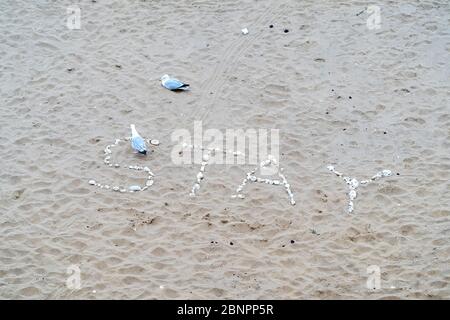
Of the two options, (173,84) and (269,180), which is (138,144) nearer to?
(173,84)

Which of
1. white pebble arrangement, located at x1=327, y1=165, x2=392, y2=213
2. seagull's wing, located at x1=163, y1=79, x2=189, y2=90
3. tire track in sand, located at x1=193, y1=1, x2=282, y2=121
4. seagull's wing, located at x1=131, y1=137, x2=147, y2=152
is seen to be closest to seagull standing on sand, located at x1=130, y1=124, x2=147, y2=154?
seagull's wing, located at x1=131, y1=137, x2=147, y2=152

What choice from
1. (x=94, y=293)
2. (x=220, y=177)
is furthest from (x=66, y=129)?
(x=94, y=293)

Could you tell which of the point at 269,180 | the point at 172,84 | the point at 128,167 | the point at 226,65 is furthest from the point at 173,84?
the point at 269,180

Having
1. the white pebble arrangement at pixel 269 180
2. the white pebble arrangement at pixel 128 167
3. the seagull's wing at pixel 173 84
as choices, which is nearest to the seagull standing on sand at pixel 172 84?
the seagull's wing at pixel 173 84

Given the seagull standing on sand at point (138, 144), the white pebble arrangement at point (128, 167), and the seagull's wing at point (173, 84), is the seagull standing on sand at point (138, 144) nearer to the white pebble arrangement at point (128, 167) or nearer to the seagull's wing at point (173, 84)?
the white pebble arrangement at point (128, 167)

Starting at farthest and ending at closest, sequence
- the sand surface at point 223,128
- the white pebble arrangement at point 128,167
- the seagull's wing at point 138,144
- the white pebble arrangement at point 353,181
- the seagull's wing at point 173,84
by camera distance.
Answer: the seagull's wing at point 173,84 → the seagull's wing at point 138,144 → the white pebble arrangement at point 128,167 → the white pebble arrangement at point 353,181 → the sand surface at point 223,128

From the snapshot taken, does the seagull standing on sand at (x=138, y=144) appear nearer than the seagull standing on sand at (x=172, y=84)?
Yes
